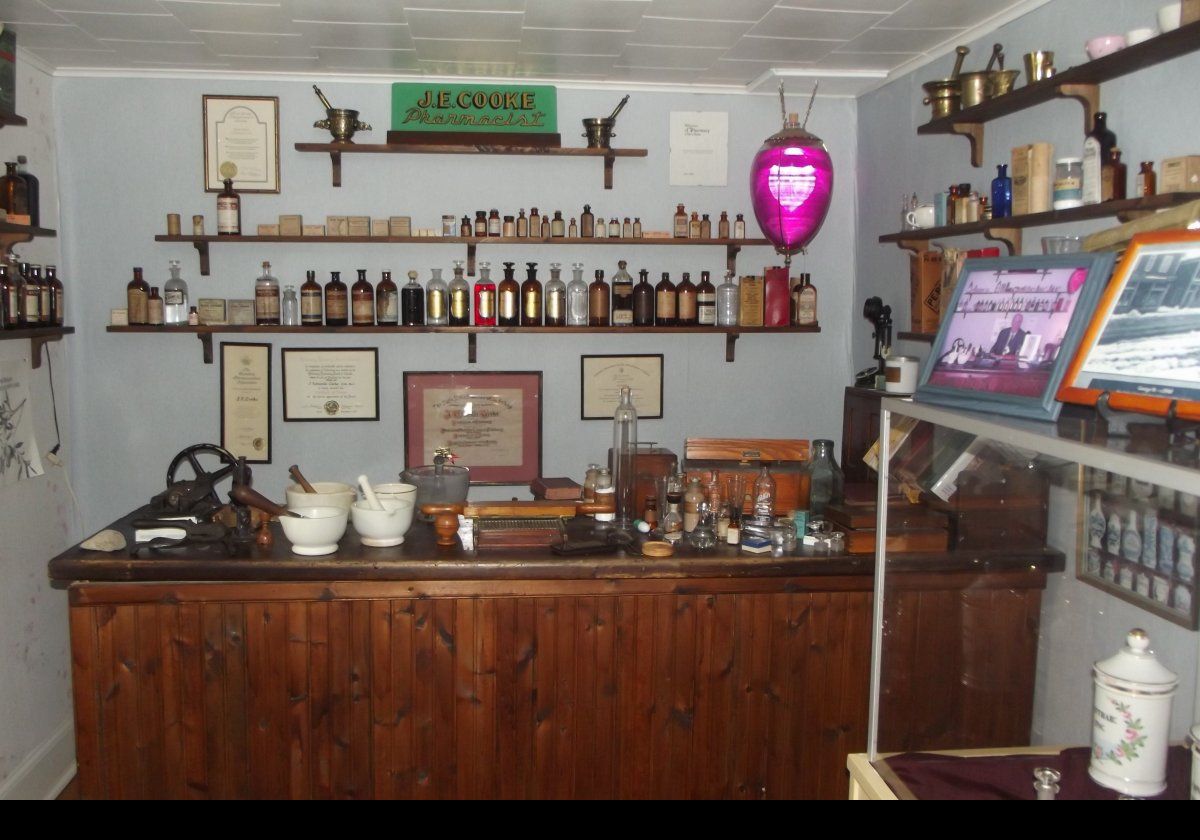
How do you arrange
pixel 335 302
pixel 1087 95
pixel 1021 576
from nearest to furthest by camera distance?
pixel 1021 576, pixel 1087 95, pixel 335 302

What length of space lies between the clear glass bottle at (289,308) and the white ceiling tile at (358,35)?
3.55 ft

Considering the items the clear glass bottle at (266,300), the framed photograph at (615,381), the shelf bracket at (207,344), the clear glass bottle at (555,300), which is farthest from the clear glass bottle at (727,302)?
the shelf bracket at (207,344)

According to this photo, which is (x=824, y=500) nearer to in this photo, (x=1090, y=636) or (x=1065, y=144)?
(x=1065, y=144)

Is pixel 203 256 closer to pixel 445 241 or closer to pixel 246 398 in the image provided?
pixel 246 398

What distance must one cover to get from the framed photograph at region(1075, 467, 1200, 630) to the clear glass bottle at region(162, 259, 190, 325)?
3.76 metres

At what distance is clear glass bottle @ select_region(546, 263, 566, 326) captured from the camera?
4.27m

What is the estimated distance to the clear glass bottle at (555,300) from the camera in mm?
4270

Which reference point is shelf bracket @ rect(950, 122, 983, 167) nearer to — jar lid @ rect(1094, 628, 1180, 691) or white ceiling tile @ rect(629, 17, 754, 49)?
white ceiling tile @ rect(629, 17, 754, 49)

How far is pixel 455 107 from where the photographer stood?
421 cm

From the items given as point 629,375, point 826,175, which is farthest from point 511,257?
point 826,175

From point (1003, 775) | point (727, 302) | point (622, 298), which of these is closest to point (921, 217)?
point (727, 302)

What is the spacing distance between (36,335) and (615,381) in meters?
2.37

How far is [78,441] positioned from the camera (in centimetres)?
422

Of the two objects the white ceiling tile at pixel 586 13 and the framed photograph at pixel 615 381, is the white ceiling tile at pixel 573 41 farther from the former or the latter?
the framed photograph at pixel 615 381
